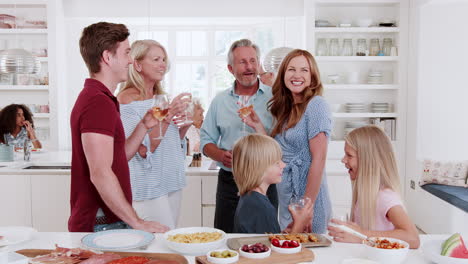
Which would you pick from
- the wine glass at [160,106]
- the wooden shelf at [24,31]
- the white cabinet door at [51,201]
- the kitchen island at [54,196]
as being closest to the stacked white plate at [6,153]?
the kitchen island at [54,196]

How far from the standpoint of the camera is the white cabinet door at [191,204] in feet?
12.2

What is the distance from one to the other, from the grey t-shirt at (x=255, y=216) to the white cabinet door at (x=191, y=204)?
174cm

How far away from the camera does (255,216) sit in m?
1.97

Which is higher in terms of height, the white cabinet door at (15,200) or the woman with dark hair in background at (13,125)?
the woman with dark hair in background at (13,125)

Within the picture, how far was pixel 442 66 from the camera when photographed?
518 cm

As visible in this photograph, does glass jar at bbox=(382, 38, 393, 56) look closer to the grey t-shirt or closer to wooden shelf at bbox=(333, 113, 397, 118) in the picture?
wooden shelf at bbox=(333, 113, 397, 118)

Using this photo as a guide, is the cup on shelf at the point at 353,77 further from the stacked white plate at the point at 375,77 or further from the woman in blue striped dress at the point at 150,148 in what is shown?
the woman in blue striped dress at the point at 150,148

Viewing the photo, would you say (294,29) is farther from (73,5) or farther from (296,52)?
(296,52)

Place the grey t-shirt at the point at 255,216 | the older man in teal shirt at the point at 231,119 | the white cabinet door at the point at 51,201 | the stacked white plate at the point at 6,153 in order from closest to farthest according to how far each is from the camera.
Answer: the grey t-shirt at the point at 255,216, the older man in teal shirt at the point at 231,119, the white cabinet door at the point at 51,201, the stacked white plate at the point at 6,153

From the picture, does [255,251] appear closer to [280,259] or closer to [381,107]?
[280,259]

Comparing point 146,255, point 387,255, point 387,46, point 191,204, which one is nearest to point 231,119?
point 191,204

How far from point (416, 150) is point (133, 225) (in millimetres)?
4255

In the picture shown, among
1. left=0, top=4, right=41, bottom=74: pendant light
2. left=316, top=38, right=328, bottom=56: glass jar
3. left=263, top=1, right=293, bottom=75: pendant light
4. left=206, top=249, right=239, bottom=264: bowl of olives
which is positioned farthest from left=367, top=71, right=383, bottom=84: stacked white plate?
left=206, top=249, right=239, bottom=264: bowl of olives

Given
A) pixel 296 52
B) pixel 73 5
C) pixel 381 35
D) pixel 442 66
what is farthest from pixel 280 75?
pixel 73 5
